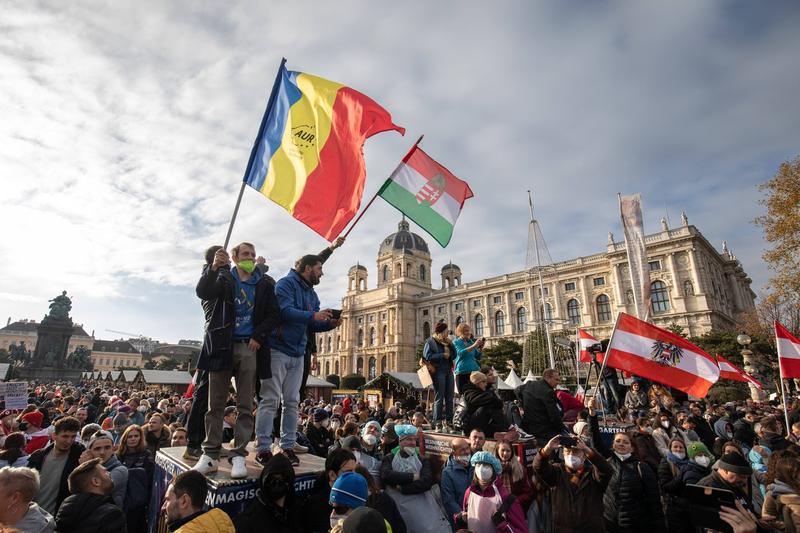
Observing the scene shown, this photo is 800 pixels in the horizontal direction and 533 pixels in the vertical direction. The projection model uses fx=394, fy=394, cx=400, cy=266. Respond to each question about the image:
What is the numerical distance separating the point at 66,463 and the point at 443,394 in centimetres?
508

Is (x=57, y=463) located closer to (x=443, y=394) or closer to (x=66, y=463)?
(x=66, y=463)

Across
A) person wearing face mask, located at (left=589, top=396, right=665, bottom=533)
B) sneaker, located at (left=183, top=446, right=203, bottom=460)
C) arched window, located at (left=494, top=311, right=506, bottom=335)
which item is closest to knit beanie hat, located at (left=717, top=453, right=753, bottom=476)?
person wearing face mask, located at (left=589, top=396, right=665, bottom=533)

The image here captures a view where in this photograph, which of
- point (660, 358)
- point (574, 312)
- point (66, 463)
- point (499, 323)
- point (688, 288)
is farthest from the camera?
point (499, 323)

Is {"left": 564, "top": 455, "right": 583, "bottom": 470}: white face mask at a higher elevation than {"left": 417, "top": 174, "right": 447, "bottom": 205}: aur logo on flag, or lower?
lower

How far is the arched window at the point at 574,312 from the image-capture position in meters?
46.4

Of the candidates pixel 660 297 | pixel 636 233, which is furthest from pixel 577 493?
pixel 660 297

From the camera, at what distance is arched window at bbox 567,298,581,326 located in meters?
46.4

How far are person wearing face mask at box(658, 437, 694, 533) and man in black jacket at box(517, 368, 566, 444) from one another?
1240 mm

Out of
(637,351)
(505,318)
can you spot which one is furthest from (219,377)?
(505,318)

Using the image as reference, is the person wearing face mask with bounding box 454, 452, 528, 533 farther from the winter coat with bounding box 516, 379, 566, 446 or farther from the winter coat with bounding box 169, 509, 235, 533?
the winter coat with bounding box 169, 509, 235, 533

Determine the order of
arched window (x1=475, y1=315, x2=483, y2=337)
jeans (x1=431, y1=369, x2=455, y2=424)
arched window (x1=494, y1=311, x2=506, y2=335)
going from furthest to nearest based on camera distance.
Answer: arched window (x1=475, y1=315, x2=483, y2=337) → arched window (x1=494, y1=311, x2=506, y2=335) → jeans (x1=431, y1=369, x2=455, y2=424)

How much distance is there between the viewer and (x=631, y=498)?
403 cm

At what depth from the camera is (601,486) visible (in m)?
4.08

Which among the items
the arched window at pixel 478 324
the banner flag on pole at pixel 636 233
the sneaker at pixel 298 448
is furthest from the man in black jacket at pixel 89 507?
the arched window at pixel 478 324
